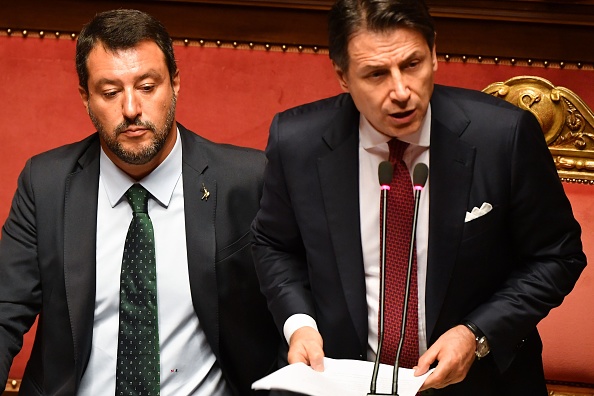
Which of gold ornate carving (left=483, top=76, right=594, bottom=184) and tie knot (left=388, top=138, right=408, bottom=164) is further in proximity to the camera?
gold ornate carving (left=483, top=76, right=594, bottom=184)

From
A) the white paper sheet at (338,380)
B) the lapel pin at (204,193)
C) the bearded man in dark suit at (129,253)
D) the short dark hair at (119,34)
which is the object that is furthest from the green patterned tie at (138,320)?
the white paper sheet at (338,380)

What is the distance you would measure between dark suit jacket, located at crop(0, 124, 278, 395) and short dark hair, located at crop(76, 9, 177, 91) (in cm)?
21

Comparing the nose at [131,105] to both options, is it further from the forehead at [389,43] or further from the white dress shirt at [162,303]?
the forehead at [389,43]

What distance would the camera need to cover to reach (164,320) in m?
2.38

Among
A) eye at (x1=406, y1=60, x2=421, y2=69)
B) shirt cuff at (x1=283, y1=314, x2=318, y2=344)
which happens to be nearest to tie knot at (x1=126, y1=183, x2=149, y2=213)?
shirt cuff at (x1=283, y1=314, x2=318, y2=344)

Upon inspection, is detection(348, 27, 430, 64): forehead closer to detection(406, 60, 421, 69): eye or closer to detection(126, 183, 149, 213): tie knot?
detection(406, 60, 421, 69): eye

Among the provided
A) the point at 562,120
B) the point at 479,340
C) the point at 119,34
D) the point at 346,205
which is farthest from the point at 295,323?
the point at 562,120

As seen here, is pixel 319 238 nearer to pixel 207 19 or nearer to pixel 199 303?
pixel 199 303

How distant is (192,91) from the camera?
117 inches

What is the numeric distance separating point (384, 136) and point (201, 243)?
0.57 metres

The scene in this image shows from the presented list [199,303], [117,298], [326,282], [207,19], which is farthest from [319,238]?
[207,19]

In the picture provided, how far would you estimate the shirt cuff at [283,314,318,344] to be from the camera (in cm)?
201

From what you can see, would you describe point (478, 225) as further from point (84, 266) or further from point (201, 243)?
point (84, 266)

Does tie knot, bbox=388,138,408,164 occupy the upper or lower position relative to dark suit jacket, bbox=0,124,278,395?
upper
